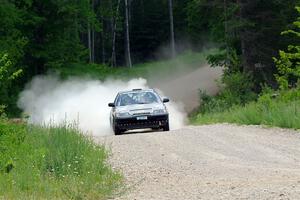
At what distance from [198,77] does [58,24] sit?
588 inches

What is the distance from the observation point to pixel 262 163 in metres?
13.5

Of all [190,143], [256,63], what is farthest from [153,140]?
[256,63]

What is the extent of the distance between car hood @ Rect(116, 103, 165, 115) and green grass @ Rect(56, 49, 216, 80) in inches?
915

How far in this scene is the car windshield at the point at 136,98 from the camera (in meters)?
25.2

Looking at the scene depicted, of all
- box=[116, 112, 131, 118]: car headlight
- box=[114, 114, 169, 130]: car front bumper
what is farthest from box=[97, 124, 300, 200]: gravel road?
box=[116, 112, 131, 118]: car headlight

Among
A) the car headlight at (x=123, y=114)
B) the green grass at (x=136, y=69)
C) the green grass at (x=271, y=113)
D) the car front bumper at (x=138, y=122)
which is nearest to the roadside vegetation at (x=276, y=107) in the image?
the green grass at (x=271, y=113)

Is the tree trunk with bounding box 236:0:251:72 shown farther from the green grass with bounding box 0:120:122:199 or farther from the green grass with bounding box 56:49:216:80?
the green grass with bounding box 0:120:122:199

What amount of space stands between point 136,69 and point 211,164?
50.0 meters

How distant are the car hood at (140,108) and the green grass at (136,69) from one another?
76.3 ft

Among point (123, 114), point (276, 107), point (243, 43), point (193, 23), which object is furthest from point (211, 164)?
point (193, 23)

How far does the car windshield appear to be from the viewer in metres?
25.2

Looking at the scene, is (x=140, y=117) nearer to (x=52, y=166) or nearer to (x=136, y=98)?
(x=136, y=98)

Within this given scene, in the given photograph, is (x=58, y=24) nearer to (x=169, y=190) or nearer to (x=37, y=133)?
(x=37, y=133)

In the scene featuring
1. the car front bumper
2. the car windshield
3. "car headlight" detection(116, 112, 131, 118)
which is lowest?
the car front bumper
